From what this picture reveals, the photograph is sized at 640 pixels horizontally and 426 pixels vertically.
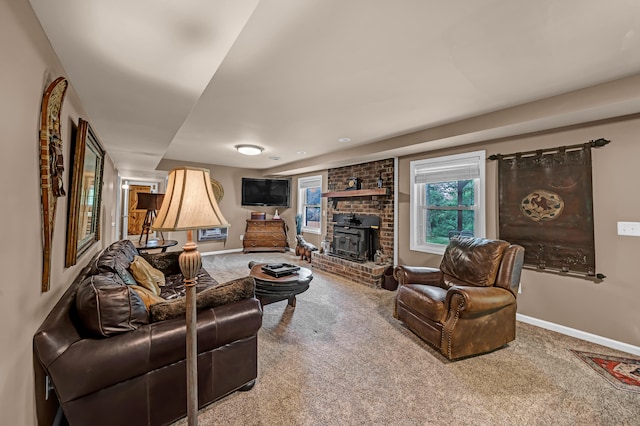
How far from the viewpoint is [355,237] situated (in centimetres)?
476

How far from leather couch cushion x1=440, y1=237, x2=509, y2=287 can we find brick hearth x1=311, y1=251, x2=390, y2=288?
136 cm

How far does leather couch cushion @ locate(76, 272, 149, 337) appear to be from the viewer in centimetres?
128

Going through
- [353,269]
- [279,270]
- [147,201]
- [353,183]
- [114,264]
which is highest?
[353,183]

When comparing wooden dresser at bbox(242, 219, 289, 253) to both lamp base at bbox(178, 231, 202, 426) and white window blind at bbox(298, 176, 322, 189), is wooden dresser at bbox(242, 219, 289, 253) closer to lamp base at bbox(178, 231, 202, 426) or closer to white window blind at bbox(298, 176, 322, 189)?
white window blind at bbox(298, 176, 322, 189)

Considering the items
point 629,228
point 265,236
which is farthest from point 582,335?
point 265,236

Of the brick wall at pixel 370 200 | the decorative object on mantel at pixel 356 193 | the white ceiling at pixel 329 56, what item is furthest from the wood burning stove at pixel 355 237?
the white ceiling at pixel 329 56

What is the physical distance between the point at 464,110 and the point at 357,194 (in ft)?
7.59

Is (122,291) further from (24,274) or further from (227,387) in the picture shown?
(227,387)

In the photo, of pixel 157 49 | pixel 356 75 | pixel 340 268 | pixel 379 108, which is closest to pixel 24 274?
pixel 157 49

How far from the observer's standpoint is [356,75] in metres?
2.10

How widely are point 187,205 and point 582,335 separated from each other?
3782 millimetres

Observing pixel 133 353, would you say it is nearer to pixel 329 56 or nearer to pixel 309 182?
pixel 329 56

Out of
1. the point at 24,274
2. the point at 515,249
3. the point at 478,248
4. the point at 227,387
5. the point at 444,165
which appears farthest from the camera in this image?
the point at 444,165

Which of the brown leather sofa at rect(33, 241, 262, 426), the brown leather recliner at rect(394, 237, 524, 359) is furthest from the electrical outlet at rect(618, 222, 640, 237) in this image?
the brown leather sofa at rect(33, 241, 262, 426)
